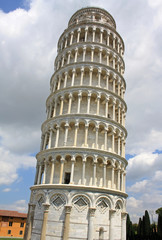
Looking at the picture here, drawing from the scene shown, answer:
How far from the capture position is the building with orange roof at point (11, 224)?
2168 inches

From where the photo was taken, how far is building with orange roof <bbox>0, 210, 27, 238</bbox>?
55.1 metres

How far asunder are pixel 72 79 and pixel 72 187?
13.3 m

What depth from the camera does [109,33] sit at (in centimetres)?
3048

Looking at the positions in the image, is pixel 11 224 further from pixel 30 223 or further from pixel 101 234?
pixel 101 234

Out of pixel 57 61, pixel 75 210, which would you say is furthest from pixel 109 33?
pixel 75 210

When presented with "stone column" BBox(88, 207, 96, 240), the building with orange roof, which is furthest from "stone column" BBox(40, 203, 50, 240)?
the building with orange roof

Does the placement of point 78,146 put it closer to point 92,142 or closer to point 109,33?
point 92,142

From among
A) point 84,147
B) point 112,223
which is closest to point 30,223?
point 112,223

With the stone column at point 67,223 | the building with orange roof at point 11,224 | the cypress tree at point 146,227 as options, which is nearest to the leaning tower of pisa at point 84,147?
the stone column at point 67,223

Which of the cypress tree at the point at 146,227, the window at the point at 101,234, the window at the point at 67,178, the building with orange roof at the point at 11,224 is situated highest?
the window at the point at 67,178

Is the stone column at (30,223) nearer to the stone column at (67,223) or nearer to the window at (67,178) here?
the window at (67,178)

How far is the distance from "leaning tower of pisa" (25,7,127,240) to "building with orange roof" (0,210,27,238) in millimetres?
39687

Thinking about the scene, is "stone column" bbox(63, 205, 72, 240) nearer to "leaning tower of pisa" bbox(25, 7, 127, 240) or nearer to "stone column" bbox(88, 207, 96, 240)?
"leaning tower of pisa" bbox(25, 7, 127, 240)

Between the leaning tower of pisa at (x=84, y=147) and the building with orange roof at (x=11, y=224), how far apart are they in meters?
39.7
